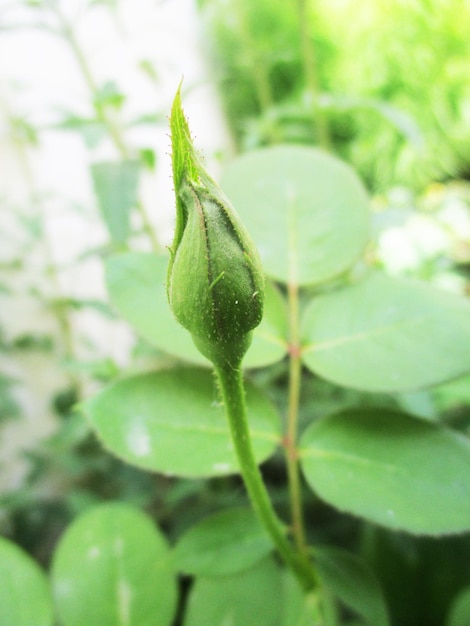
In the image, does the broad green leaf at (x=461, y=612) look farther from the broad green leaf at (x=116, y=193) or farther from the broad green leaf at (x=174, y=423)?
the broad green leaf at (x=116, y=193)

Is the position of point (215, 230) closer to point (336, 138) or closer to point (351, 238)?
point (351, 238)

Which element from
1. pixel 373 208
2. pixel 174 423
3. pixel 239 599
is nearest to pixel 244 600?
pixel 239 599

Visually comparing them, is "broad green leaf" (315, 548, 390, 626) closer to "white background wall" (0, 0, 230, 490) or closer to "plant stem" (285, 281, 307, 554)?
"plant stem" (285, 281, 307, 554)

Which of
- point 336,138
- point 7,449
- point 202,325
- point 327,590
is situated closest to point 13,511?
point 7,449

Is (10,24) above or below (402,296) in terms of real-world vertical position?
above

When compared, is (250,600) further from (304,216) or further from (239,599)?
(304,216)

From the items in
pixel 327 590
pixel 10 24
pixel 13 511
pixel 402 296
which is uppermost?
pixel 10 24

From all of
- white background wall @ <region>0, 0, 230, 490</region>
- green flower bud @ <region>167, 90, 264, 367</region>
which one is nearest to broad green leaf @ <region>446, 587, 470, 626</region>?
green flower bud @ <region>167, 90, 264, 367</region>
